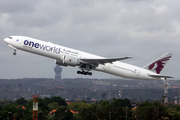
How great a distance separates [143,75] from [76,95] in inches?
5150

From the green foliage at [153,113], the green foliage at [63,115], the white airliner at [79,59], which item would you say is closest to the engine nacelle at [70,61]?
the white airliner at [79,59]

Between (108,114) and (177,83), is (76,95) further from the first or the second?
(108,114)

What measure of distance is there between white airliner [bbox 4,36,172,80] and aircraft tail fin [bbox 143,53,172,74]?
639mm

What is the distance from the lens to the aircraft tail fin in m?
56.1

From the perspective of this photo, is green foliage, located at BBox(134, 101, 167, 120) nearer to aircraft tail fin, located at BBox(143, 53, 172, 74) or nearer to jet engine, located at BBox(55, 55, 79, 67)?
aircraft tail fin, located at BBox(143, 53, 172, 74)

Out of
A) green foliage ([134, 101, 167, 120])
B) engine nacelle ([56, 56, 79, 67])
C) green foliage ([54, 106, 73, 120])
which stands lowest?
green foliage ([54, 106, 73, 120])

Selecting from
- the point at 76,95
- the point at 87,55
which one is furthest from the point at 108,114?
the point at 76,95

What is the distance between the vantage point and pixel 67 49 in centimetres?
4903

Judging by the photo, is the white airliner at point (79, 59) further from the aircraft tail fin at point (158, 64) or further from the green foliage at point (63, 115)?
the green foliage at point (63, 115)

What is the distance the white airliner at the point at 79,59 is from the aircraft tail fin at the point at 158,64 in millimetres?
639

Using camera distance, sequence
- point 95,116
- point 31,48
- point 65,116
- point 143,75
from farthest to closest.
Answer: point 65,116 < point 95,116 < point 143,75 < point 31,48

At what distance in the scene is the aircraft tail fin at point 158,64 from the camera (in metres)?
56.1

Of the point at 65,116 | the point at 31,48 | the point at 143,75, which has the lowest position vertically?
the point at 65,116

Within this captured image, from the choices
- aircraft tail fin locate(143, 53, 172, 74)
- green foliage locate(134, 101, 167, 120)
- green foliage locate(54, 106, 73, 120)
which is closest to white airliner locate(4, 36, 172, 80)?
aircraft tail fin locate(143, 53, 172, 74)
